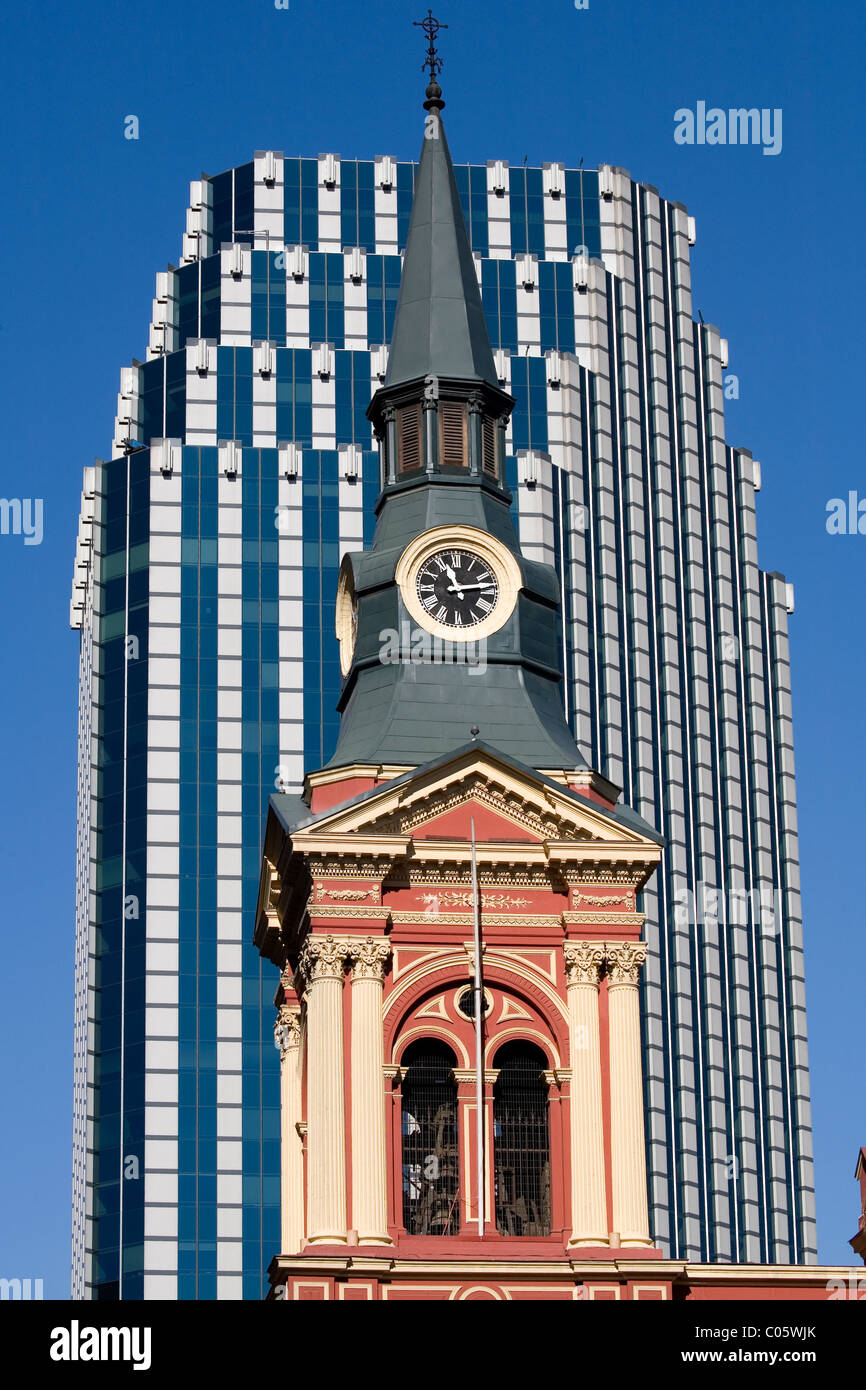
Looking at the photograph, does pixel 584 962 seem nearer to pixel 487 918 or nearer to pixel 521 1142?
pixel 487 918

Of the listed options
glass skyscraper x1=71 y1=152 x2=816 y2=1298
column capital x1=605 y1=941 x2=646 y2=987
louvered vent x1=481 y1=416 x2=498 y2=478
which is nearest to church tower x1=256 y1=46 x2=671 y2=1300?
column capital x1=605 y1=941 x2=646 y2=987

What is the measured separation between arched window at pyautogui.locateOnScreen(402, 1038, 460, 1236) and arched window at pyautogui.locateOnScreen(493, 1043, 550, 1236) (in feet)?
3.47

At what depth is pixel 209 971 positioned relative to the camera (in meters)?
173

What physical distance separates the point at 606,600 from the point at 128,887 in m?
35.7

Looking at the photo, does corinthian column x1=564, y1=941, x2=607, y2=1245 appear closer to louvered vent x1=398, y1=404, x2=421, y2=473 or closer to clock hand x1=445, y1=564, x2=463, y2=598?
clock hand x1=445, y1=564, x2=463, y2=598

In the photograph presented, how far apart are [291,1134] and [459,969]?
7905mm

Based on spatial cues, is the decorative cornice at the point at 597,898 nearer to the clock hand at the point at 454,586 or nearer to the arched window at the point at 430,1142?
the arched window at the point at 430,1142

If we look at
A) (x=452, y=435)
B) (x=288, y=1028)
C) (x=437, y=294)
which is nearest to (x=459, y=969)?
(x=288, y=1028)

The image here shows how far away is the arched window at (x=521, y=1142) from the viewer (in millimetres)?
74562

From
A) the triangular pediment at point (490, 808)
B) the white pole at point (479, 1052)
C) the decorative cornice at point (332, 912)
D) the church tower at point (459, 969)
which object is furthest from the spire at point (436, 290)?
the decorative cornice at point (332, 912)

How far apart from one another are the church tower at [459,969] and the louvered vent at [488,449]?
95.3 inches

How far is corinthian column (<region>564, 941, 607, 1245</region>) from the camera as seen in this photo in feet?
240
